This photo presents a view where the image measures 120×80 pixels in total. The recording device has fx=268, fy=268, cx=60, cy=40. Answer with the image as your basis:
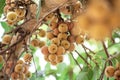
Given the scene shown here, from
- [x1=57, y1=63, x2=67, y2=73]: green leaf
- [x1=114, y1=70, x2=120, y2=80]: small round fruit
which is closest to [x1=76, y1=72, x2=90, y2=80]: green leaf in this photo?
[x1=114, y1=70, x2=120, y2=80]: small round fruit

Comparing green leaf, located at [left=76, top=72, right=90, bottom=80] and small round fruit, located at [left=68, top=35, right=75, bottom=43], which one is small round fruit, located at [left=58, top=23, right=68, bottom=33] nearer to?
small round fruit, located at [left=68, top=35, right=75, bottom=43]

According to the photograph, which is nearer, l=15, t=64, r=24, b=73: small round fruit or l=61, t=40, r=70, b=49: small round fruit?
l=61, t=40, r=70, b=49: small round fruit

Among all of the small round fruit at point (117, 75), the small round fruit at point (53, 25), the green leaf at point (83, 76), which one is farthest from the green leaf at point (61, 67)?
the small round fruit at point (117, 75)

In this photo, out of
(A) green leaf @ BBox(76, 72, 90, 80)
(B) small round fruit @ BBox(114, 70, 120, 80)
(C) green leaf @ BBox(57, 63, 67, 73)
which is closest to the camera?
(B) small round fruit @ BBox(114, 70, 120, 80)

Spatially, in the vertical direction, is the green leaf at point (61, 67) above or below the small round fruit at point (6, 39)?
above

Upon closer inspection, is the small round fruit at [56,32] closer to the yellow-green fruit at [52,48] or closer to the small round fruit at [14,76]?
the yellow-green fruit at [52,48]

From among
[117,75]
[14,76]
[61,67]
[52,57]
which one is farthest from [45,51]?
[61,67]

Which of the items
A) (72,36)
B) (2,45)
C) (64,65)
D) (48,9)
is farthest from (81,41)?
(64,65)

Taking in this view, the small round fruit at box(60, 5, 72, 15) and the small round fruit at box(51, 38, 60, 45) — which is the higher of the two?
the small round fruit at box(60, 5, 72, 15)

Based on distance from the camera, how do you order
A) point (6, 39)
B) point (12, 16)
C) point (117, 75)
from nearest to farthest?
1. point (117, 75)
2. point (12, 16)
3. point (6, 39)

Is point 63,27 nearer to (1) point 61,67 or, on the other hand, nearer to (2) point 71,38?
(2) point 71,38

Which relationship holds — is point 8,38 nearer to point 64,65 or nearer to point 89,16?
point 64,65

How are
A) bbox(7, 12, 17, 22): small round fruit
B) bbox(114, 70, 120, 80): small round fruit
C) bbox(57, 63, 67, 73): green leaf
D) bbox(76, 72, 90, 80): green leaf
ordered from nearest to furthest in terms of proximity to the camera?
bbox(114, 70, 120, 80): small round fruit
bbox(7, 12, 17, 22): small round fruit
bbox(76, 72, 90, 80): green leaf
bbox(57, 63, 67, 73): green leaf

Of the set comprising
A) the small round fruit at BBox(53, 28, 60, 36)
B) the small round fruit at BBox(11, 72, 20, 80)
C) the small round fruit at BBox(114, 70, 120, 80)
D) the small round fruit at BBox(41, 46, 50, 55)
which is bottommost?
the small round fruit at BBox(114, 70, 120, 80)
